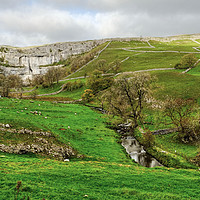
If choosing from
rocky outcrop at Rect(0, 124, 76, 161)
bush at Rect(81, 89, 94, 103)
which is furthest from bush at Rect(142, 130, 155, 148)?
bush at Rect(81, 89, 94, 103)

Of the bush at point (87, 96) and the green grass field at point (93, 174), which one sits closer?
the green grass field at point (93, 174)

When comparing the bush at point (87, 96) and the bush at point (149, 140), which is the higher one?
the bush at point (87, 96)

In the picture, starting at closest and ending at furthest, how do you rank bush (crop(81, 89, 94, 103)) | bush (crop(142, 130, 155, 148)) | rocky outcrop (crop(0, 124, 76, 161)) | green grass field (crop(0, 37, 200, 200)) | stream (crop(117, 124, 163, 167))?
green grass field (crop(0, 37, 200, 200)), rocky outcrop (crop(0, 124, 76, 161)), stream (crop(117, 124, 163, 167)), bush (crop(142, 130, 155, 148)), bush (crop(81, 89, 94, 103))

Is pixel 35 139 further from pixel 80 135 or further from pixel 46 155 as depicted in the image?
pixel 80 135

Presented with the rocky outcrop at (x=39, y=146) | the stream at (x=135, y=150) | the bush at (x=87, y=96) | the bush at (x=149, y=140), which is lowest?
the stream at (x=135, y=150)

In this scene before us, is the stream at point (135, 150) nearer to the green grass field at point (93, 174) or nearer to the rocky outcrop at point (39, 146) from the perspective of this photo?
the green grass field at point (93, 174)

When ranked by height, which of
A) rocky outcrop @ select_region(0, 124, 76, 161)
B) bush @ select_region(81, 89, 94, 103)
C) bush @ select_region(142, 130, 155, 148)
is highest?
bush @ select_region(81, 89, 94, 103)

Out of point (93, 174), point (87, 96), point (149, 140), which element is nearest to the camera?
point (93, 174)

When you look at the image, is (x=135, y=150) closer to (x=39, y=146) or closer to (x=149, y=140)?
(x=149, y=140)

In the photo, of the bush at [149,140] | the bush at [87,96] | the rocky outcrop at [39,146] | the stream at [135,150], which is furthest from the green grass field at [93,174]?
the bush at [87,96]

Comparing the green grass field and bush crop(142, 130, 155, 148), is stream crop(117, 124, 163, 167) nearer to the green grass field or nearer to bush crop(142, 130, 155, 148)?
the green grass field

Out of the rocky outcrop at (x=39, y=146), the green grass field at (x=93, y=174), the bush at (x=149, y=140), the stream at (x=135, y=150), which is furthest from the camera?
the bush at (x=149, y=140)

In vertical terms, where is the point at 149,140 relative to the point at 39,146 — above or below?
below

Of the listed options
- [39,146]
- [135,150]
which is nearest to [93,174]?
[39,146]
